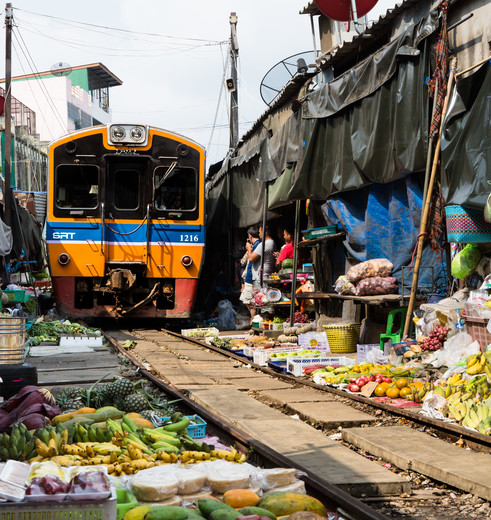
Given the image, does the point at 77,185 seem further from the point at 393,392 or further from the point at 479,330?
the point at 479,330

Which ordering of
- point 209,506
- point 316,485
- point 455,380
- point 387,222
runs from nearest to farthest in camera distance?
point 209,506 < point 316,485 < point 455,380 < point 387,222

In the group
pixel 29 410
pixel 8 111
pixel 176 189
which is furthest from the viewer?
pixel 8 111

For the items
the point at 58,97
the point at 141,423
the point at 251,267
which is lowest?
the point at 141,423

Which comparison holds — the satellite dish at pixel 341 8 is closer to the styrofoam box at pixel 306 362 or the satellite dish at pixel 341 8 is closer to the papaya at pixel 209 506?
the styrofoam box at pixel 306 362

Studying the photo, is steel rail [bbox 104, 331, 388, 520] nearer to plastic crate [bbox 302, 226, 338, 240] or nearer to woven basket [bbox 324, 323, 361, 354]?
woven basket [bbox 324, 323, 361, 354]

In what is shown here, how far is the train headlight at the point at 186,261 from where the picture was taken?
13.2 meters

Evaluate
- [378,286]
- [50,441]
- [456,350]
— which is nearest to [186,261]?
[378,286]

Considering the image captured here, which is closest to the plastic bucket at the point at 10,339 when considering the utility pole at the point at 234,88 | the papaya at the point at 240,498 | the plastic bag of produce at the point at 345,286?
the papaya at the point at 240,498

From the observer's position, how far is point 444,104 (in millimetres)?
7457

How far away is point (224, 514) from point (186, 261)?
10.7 metres

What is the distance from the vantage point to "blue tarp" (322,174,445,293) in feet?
28.0

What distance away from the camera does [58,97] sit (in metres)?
42.4

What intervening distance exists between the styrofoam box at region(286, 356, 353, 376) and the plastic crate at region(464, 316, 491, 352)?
197 cm

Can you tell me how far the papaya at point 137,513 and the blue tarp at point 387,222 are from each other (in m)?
6.28
